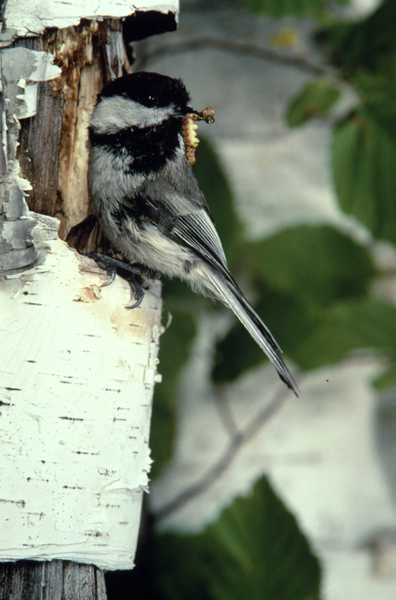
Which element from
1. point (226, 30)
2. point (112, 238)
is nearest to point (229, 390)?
point (226, 30)

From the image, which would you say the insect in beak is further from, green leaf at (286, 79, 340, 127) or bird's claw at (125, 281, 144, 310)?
green leaf at (286, 79, 340, 127)

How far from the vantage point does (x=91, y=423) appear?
3.68 feet

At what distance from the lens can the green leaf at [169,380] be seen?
2037 mm

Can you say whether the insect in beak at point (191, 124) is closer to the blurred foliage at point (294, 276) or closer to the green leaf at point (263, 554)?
the green leaf at point (263, 554)

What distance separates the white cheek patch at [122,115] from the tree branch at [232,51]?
34.7 inches

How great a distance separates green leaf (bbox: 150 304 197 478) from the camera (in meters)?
2.04

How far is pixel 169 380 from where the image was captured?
2045 mm

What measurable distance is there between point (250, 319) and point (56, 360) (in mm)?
279

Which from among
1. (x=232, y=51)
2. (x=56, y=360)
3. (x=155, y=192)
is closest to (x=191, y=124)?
(x=155, y=192)

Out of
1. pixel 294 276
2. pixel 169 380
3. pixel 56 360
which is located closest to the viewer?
pixel 56 360

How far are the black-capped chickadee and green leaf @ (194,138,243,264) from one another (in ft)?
2.38

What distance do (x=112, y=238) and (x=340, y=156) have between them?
2.30 ft

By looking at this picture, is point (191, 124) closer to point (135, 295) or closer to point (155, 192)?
point (155, 192)

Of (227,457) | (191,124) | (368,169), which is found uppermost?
(191,124)
